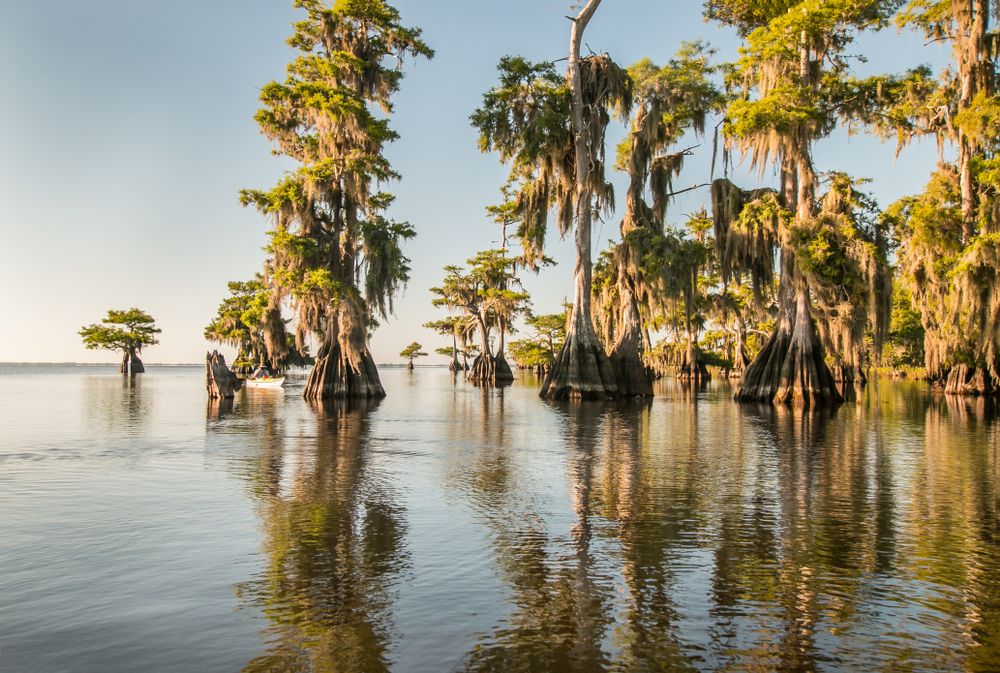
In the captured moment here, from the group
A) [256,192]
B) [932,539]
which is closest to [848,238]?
[932,539]

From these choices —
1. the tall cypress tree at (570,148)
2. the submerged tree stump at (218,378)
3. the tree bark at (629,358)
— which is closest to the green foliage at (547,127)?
the tall cypress tree at (570,148)

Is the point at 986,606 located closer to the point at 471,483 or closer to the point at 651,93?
the point at 471,483

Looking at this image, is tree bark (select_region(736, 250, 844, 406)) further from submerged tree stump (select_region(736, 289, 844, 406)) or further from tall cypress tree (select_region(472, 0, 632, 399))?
tall cypress tree (select_region(472, 0, 632, 399))

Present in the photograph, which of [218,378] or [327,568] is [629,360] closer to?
[218,378]

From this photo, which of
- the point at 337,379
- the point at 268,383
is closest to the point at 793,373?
the point at 337,379

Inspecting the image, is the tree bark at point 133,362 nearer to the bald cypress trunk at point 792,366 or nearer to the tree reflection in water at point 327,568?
the bald cypress trunk at point 792,366

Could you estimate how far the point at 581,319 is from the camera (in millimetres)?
24109

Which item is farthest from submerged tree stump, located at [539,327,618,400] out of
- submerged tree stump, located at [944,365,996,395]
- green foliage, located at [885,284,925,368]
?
green foliage, located at [885,284,925,368]

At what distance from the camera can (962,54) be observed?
21594mm

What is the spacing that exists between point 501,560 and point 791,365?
61.2 ft

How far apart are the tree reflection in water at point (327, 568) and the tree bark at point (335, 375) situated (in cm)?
1552

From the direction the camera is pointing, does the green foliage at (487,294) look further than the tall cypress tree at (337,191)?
Yes

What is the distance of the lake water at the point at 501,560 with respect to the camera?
3.26 metres

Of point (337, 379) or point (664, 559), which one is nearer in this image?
point (664, 559)
